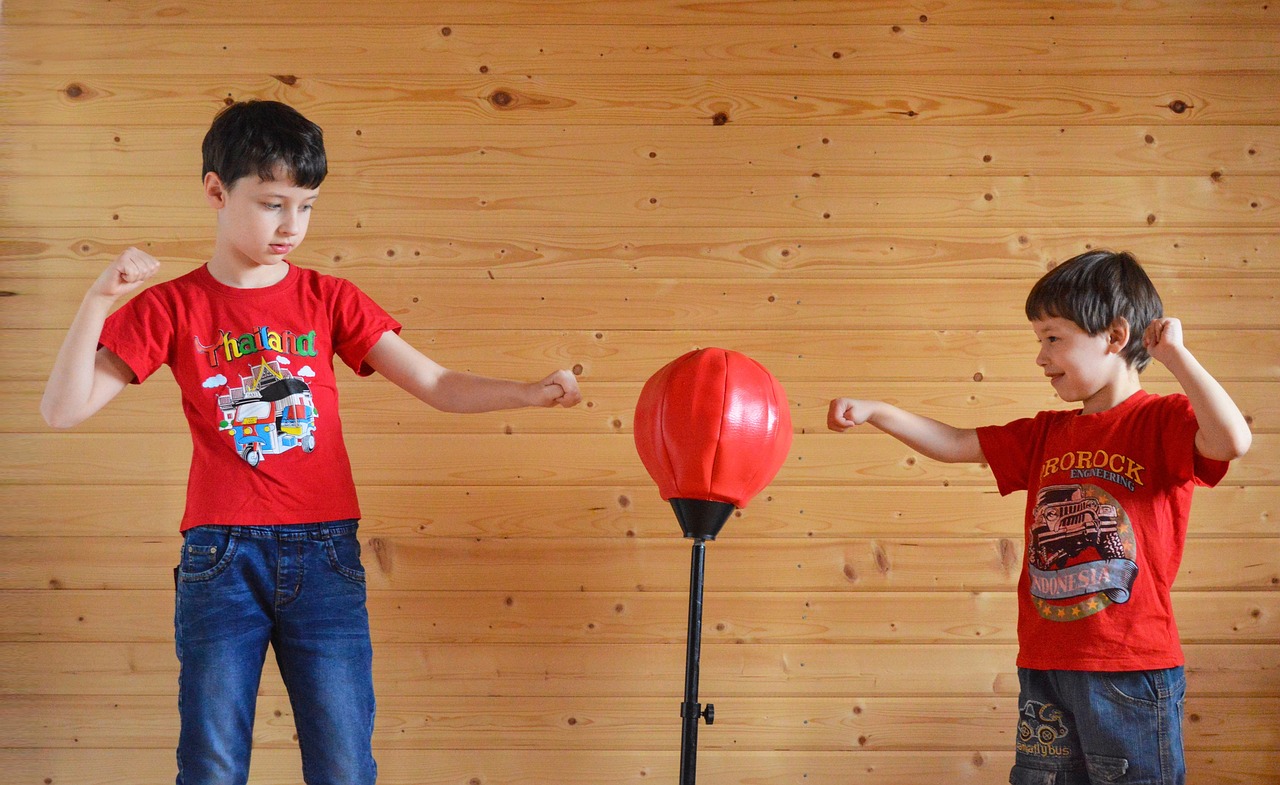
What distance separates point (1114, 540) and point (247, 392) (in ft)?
3.96

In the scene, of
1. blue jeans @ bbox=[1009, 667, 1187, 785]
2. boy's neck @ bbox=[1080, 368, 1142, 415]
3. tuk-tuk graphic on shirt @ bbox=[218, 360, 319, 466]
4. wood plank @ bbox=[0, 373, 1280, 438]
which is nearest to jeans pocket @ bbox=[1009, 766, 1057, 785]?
blue jeans @ bbox=[1009, 667, 1187, 785]

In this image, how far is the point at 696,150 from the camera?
198cm

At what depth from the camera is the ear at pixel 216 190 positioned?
1.37 meters

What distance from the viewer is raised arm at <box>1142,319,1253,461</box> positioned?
4.25 feet

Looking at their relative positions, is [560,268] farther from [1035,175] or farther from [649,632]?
[1035,175]

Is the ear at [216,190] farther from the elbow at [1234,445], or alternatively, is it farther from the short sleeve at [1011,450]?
the elbow at [1234,445]

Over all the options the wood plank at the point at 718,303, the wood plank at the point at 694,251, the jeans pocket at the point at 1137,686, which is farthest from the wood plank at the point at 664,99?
the jeans pocket at the point at 1137,686

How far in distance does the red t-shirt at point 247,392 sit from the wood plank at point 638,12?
0.84 m

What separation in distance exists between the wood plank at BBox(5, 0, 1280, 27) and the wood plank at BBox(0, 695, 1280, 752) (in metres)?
1.33

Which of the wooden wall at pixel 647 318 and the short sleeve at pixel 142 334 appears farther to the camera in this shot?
the wooden wall at pixel 647 318

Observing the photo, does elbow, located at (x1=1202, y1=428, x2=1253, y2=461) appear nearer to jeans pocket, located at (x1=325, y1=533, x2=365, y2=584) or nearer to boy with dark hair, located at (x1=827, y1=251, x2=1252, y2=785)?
boy with dark hair, located at (x1=827, y1=251, x2=1252, y2=785)

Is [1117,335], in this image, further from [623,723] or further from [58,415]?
[58,415]

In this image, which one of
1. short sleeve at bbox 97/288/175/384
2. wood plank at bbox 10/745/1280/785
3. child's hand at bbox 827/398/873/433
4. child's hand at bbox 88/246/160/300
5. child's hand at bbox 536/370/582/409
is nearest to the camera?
child's hand at bbox 88/246/160/300

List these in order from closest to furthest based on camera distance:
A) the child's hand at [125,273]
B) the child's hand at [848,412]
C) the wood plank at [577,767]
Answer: the child's hand at [125,273] < the child's hand at [848,412] < the wood plank at [577,767]
